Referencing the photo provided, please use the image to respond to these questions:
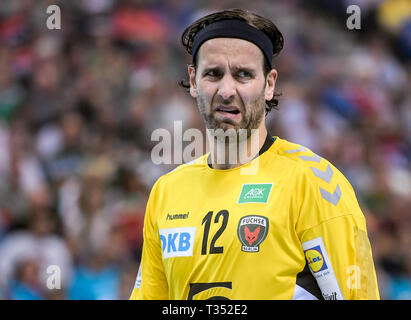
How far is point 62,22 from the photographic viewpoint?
9.23 m

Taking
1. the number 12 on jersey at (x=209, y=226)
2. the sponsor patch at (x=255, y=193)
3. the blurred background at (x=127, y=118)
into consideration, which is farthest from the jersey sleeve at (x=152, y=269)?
the blurred background at (x=127, y=118)

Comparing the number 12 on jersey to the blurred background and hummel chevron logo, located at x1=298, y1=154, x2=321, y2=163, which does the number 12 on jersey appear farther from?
the blurred background

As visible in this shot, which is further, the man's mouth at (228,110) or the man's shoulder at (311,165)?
the man's mouth at (228,110)

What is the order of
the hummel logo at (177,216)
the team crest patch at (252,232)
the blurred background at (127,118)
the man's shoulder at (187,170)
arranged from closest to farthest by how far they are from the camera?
the team crest patch at (252,232) → the hummel logo at (177,216) → the man's shoulder at (187,170) → the blurred background at (127,118)

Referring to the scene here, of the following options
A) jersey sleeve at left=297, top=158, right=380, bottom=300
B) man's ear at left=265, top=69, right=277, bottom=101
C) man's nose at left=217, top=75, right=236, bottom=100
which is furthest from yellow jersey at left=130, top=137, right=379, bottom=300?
man's nose at left=217, top=75, right=236, bottom=100

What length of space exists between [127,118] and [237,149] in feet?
16.3

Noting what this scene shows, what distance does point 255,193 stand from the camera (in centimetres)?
332

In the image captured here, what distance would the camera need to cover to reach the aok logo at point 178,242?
3.37 metres

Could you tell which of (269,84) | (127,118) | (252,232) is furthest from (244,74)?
(127,118)

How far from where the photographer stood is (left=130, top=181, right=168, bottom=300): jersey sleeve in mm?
3578

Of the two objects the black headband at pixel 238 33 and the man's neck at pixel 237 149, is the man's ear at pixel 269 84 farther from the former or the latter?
the man's neck at pixel 237 149

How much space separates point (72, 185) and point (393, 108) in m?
3.74

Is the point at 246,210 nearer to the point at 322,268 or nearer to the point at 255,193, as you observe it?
the point at 255,193

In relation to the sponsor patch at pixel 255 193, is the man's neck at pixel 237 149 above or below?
above
